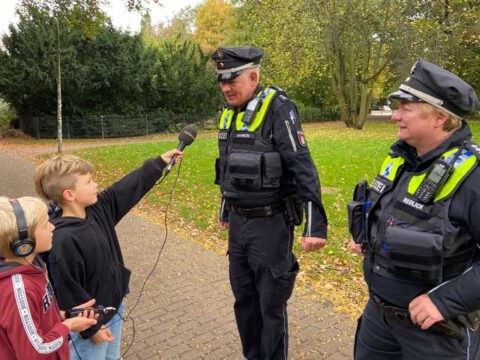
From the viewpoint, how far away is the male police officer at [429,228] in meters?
1.90

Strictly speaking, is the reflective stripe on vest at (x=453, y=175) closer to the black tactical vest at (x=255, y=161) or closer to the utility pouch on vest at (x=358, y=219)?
the utility pouch on vest at (x=358, y=219)

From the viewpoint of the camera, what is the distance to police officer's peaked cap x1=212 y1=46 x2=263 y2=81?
302 cm

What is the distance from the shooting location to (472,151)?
197cm

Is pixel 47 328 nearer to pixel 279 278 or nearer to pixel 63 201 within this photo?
pixel 63 201

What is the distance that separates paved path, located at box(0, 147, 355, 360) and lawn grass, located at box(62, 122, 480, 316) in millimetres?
396

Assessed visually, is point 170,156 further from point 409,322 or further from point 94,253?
point 409,322

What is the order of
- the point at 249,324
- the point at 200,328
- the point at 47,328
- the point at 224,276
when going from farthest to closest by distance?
the point at 224,276, the point at 200,328, the point at 249,324, the point at 47,328

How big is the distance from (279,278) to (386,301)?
960 millimetres

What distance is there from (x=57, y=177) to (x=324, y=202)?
639 centimetres

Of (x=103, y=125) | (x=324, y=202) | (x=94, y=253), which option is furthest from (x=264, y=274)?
(x=103, y=125)

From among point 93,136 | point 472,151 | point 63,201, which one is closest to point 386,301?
point 472,151

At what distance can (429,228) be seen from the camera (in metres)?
1.94

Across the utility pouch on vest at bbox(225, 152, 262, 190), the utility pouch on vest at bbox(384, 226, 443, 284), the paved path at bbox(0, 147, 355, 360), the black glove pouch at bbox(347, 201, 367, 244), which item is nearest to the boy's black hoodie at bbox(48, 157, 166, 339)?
the utility pouch on vest at bbox(225, 152, 262, 190)

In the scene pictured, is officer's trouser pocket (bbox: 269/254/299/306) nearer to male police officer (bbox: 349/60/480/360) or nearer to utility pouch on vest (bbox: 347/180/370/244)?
utility pouch on vest (bbox: 347/180/370/244)
